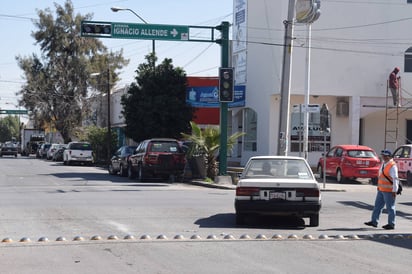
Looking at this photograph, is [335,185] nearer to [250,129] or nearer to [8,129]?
[250,129]

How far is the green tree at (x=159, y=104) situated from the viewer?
123ft

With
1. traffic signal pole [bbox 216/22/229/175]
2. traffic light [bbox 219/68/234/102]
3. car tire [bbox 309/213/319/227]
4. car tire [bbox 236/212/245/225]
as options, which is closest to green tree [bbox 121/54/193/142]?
traffic signal pole [bbox 216/22/229/175]

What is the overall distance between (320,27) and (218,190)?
44.4 feet

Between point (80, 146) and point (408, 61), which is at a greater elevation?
point (408, 61)

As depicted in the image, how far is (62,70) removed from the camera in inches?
2625

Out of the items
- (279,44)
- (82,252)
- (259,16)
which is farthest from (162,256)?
(259,16)

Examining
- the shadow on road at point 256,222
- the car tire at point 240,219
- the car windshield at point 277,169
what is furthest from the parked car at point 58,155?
the car tire at point 240,219

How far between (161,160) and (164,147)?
2.31 feet

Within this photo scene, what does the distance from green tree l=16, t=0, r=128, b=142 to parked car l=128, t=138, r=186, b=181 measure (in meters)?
39.6

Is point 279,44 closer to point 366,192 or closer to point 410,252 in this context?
point 366,192

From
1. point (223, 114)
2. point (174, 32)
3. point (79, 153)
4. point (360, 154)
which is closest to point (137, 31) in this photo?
point (174, 32)

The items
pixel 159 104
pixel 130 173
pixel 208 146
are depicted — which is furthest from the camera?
pixel 159 104

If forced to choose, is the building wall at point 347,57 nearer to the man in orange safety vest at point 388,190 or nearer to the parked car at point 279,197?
the man in orange safety vest at point 388,190

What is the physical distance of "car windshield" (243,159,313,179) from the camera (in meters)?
13.8
